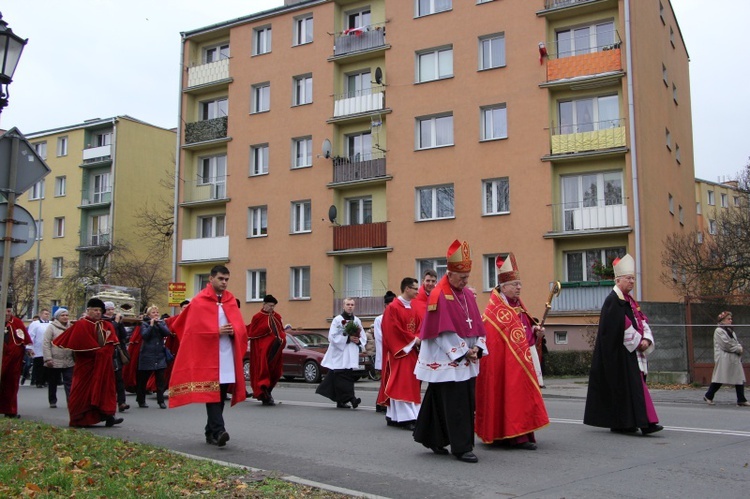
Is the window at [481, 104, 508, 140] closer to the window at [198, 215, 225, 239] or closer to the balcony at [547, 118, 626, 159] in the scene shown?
the balcony at [547, 118, 626, 159]

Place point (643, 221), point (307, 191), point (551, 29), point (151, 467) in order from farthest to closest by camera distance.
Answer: point (307, 191), point (551, 29), point (643, 221), point (151, 467)

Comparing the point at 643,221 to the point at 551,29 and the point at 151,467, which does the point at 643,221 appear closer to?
the point at 551,29

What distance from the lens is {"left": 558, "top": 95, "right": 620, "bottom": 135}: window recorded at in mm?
30984

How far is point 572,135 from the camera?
102ft

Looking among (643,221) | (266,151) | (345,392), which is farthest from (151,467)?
(266,151)

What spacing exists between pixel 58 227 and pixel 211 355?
5261 cm

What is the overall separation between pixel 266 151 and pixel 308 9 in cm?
704

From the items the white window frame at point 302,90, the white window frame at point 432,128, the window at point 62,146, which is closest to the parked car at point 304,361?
the white window frame at point 432,128

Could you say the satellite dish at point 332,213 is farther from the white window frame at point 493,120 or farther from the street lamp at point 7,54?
the street lamp at point 7,54

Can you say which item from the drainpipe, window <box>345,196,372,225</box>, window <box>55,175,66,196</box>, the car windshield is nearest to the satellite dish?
window <box>345,196,372,225</box>

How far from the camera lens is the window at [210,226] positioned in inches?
1640

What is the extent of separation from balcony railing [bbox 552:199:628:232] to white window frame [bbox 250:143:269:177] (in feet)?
49.0

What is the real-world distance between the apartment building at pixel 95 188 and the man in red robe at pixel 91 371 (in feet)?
141

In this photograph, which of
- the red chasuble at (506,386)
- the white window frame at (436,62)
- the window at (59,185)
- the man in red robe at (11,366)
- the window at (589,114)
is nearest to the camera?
the red chasuble at (506,386)
